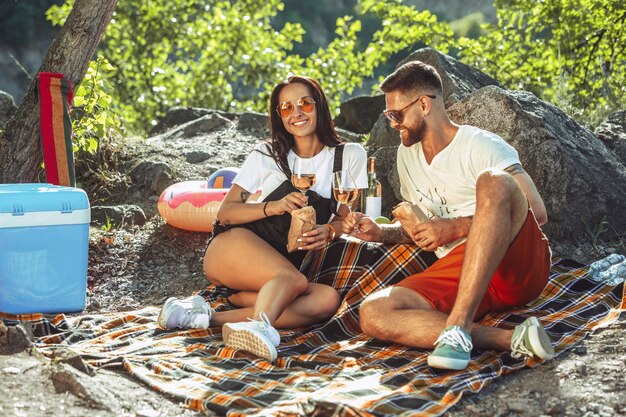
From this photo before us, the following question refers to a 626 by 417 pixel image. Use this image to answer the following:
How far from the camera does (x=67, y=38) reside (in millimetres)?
5699

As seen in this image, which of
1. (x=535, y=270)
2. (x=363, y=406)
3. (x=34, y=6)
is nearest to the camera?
(x=363, y=406)

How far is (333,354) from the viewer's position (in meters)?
3.90

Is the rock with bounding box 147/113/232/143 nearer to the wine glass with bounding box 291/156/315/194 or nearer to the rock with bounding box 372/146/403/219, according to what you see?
the rock with bounding box 372/146/403/219

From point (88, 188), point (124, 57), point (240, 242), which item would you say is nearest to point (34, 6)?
point (124, 57)

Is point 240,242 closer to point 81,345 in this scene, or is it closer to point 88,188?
point 81,345

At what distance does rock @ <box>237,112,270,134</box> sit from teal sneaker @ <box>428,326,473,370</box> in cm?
602

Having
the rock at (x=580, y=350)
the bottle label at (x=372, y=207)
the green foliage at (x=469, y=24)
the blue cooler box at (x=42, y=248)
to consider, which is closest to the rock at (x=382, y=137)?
the bottle label at (x=372, y=207)

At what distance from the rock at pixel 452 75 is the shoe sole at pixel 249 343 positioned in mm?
3099

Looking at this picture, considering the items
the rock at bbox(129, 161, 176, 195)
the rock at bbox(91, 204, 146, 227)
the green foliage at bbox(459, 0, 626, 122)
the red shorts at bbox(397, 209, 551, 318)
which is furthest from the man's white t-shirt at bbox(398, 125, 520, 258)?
the green foliage at bbox(459, 0, 626, 122)

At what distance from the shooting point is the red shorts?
3828 mm

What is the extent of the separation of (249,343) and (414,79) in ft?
4.86

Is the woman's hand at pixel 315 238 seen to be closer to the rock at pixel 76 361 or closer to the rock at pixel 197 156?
the rock at pixel 76 361

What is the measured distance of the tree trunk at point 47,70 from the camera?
5688 mm

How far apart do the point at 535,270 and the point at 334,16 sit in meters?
25.0
